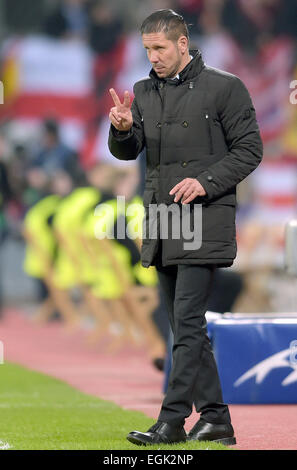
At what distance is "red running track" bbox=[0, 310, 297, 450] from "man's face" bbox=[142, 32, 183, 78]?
5.70 feet

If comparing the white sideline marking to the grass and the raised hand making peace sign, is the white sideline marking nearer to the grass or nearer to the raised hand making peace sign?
the grass

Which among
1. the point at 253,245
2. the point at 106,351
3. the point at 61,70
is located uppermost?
the point at 61,70

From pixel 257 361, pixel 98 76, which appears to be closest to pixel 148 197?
pixel 257 361

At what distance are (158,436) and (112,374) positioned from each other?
4458mm

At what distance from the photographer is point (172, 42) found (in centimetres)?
573

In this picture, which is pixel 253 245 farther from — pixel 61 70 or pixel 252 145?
pixel 252 145

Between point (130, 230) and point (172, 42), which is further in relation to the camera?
point (130, 230)

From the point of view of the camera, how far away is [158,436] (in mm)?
5598

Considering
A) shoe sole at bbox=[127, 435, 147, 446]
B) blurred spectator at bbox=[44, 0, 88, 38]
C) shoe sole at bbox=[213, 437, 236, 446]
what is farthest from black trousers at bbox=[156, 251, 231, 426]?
blurred spectator at bbox=[44, 0, 88, 38]

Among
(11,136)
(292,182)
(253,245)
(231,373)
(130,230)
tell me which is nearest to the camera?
(231,373)

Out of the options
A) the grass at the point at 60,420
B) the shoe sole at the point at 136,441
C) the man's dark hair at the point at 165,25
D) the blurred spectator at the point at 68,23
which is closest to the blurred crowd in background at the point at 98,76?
the blurred spectator at the point at 68,23

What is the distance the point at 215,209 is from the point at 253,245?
370 inches

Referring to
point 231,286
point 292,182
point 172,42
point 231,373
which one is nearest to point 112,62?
point 292,182

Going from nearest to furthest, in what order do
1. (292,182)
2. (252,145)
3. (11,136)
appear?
(252,145)
(11,136)
(292,182)
